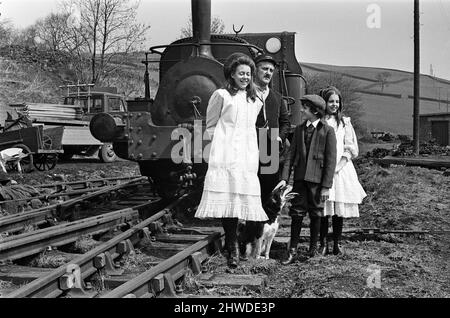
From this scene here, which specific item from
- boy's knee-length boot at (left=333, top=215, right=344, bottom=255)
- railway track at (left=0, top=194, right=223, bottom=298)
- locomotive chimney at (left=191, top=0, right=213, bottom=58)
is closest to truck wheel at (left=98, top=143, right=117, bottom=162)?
locomotive chimney at (left=191, top=0, right=213, bottom=58)

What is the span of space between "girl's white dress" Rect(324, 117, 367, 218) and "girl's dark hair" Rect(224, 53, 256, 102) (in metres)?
1.08

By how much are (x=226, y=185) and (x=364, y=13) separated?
8.22 ft

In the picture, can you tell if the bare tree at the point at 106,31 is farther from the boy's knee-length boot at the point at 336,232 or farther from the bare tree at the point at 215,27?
the boy's knee-length boot at the point at 336,232

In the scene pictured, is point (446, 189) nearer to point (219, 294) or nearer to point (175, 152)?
point (175, 152)

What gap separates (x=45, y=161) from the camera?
16.2 m

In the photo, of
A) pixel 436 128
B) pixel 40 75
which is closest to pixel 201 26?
pixel 40 75

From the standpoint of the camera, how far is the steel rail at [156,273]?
11.6 ft

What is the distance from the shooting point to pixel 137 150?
6484 mm

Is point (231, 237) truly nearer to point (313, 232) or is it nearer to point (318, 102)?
point (313, 232)

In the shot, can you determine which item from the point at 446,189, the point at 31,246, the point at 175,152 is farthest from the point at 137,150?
the point at 446,189

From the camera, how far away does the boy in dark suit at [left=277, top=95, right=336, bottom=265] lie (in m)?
5.07

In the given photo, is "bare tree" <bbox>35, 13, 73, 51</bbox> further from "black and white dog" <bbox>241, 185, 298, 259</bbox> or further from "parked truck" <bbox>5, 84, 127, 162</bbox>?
"black and white dog" <bbox>241, 185, 298, 259</bbox>

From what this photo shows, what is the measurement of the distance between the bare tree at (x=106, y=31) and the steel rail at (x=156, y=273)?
13729 mm

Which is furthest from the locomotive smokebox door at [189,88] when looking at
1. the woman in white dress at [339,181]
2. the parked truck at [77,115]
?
the parked truck at [77,115]
